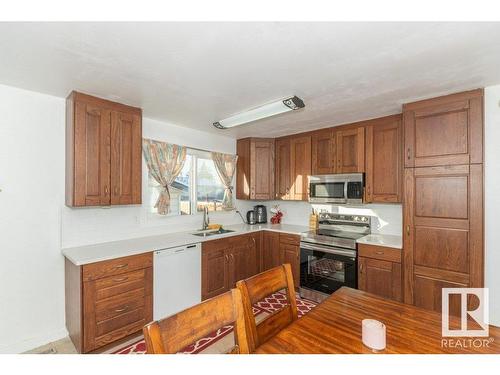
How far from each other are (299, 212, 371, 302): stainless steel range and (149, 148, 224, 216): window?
1477 millimetres

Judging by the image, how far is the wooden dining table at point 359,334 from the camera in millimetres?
943

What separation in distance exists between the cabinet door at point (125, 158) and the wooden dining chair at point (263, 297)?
5.87 feet

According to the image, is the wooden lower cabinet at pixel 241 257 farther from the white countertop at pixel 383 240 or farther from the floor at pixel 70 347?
the white countertop at pixel 383 240

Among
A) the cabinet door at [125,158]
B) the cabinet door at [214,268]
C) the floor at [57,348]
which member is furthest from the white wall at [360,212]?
the floor at [57,348]

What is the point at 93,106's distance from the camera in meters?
2.24

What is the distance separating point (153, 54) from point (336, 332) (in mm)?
1844

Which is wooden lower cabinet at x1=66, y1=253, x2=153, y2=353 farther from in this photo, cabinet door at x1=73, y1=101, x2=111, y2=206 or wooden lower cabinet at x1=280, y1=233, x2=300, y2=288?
wooden lower cabinet at x1=280, y1=233, x2=300, y2=288

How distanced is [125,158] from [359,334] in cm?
241

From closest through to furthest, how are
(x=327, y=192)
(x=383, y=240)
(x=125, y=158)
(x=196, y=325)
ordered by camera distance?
(x=196, y=325) < (x=125, y=158) < (x=383, y=240) < (x=327, y=192)

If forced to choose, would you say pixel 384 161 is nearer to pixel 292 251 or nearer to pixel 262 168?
pixel 292 251

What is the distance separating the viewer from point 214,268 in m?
2.97

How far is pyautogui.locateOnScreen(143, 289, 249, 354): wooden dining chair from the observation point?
78 cm

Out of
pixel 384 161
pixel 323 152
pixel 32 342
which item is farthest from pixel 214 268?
pixel 384 161

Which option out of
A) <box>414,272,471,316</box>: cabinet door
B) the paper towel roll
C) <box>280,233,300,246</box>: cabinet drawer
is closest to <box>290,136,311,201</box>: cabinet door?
<box>280,233,300,246</box>: cabinet drawer
